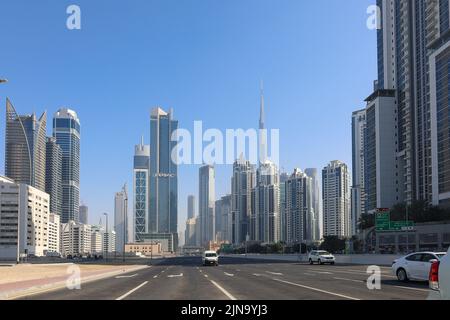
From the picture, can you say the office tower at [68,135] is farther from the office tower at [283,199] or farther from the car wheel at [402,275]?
the car wheel at [402,275]

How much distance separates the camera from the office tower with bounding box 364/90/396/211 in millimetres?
157500

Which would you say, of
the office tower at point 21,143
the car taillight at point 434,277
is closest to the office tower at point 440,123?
the office tower at point 21,143

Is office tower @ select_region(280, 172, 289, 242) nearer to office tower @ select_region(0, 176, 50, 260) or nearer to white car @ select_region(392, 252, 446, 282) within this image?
office tower @ select_region(0, 176, 50, 260)

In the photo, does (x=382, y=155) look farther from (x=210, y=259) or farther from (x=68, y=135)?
(x=210, y=259)

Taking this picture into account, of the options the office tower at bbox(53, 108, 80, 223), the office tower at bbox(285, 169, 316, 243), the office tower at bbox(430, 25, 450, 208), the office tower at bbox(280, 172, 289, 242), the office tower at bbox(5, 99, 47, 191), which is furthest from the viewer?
the office tower at bbox(280, 172, 289, 242)

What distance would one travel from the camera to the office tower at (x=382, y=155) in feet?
517

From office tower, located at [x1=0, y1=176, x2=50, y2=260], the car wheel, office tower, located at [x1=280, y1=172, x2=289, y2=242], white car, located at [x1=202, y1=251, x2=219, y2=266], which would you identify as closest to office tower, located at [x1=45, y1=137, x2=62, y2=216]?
office tower, located at [x1=0, y1=176, x2=50, y2=260]

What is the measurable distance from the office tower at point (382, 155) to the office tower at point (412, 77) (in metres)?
1.43

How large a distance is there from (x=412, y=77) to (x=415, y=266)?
142 metres

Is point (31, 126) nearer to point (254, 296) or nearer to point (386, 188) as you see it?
point (254, 296)

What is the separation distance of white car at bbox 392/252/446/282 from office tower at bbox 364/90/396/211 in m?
136

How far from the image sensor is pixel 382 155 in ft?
524

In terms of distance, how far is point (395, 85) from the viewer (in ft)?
545
